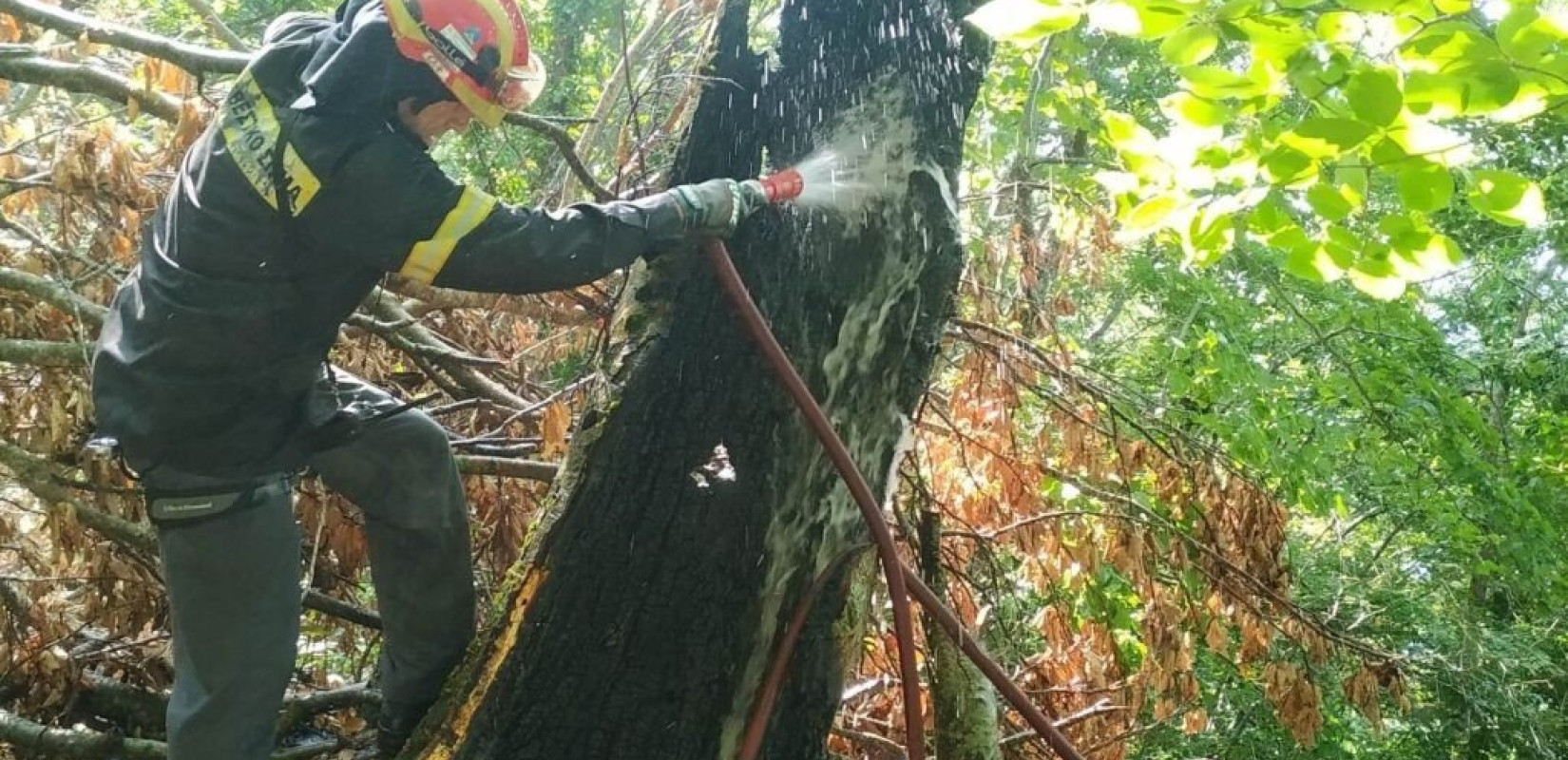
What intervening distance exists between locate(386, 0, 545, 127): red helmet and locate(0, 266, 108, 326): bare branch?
1.47 meters

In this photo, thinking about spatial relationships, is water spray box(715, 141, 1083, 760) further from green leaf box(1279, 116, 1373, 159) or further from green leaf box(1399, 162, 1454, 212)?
green leaf box(1399, 162, 1454, 212)

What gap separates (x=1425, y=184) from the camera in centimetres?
167

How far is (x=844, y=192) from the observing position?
1878 millimetres

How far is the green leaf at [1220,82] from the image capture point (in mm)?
1631

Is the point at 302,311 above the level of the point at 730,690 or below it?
above

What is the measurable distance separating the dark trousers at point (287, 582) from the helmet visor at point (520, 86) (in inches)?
25.5

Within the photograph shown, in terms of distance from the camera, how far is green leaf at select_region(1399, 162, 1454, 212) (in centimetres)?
165

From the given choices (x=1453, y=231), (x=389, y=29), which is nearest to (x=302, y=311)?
(x=389, y=29)

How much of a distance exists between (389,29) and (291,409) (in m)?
0.76

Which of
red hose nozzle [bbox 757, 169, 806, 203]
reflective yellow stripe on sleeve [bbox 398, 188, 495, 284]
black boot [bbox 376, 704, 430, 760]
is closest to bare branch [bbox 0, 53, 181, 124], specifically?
reflective yellow stripe on sleeve [bbox 398, 188, 495, 284]

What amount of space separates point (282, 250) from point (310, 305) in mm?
113

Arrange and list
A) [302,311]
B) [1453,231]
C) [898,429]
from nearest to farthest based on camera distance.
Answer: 1. [302,311]
2. [898,429]
3. [1453,231]

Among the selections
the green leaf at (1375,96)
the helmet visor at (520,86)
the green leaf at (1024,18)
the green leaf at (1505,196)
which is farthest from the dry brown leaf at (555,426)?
the green leaf at (1505,196)

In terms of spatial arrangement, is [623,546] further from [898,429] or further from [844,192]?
[844,192]
